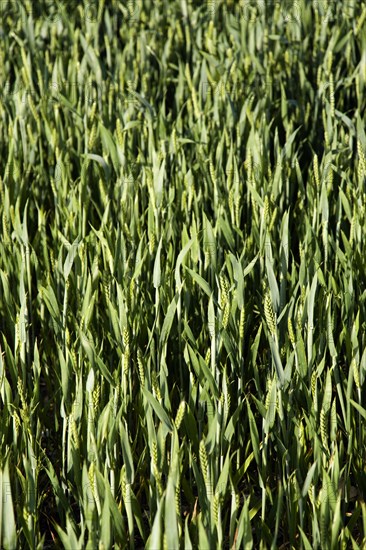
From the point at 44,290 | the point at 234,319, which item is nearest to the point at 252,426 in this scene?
the point at 234,319

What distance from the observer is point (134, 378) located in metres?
1.67

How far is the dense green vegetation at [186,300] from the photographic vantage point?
4.25 feet

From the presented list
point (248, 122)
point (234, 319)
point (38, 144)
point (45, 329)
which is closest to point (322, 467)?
point (234, 319)

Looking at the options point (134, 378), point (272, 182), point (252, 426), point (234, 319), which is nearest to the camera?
point (252, 426)

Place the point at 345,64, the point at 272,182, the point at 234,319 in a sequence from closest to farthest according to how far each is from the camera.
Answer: the point at 234,319, the point at 272,182, the point at 345,64

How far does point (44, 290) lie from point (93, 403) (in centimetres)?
37

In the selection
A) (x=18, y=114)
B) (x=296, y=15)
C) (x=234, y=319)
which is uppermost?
(x=296, y=15)

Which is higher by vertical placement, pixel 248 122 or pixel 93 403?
pixel 248 122

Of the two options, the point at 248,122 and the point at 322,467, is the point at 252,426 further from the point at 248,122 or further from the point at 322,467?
the point at 248,122

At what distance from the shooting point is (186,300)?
5.65 feet

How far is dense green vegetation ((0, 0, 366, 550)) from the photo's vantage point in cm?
129

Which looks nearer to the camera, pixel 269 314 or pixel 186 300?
pixel 269 314

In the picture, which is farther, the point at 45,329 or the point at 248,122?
the point at 248,122

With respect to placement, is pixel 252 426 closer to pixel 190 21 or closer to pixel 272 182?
pixel 272 182
